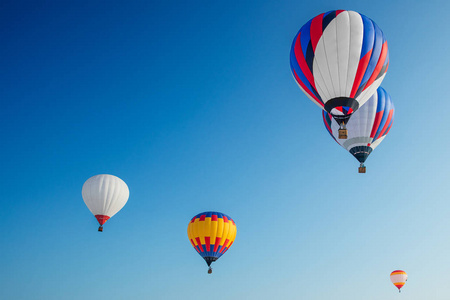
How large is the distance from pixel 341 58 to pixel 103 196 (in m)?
19.4

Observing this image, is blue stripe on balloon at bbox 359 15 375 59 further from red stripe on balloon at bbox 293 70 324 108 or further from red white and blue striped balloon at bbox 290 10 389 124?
red stripe on balloon at bbox 293 70 324 108

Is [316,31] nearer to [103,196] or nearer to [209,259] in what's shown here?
[209,259]

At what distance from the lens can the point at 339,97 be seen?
14297 mm

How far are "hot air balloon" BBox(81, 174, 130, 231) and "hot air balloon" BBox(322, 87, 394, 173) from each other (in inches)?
632

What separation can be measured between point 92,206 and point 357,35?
20.9 meters

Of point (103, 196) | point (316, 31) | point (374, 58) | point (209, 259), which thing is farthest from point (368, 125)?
point (103, 196)

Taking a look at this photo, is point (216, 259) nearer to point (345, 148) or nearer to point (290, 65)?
point (345, 148)

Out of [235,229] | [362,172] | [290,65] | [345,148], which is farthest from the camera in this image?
[235,229]

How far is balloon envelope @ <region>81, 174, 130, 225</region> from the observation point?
26359mm

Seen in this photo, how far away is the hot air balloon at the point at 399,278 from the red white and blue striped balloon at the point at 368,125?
2532 cm

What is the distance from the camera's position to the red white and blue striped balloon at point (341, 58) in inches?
554

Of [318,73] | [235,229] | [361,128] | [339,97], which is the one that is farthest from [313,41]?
[235,229]

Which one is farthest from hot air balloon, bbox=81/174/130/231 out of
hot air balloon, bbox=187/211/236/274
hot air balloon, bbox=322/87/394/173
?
hot air balloon, bbox=322/87/394/173

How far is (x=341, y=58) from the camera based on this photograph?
14.0m
